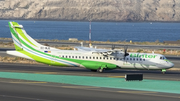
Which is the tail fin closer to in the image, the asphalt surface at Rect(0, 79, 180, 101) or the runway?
the runway

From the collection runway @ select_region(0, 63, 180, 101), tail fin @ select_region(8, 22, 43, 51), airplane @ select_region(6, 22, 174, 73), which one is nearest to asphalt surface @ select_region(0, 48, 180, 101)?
runway @ select_region(0, 63, 180, 101)

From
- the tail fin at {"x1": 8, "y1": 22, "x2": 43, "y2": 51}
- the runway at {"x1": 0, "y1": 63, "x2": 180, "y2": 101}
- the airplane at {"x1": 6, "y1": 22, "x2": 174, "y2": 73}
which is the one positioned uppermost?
the tail fin at {"x1": 8, "y1": 22, "x2": 43, "y2": 51}

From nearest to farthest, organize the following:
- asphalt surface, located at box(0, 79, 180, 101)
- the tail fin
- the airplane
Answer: asphalt surface, located at box(0, 79, 180, 101) → the airplane → the tail fin

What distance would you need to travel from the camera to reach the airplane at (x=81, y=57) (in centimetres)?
4116

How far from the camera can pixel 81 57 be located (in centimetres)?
4234

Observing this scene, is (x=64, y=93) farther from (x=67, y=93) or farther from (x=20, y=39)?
(x=20, y=39)

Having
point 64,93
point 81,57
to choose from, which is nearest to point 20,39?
point 81,57

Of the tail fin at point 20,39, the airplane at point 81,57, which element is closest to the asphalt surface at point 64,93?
the airplane at point 81,57

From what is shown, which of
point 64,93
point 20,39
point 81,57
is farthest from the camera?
point 81,57

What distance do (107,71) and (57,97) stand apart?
21.3m

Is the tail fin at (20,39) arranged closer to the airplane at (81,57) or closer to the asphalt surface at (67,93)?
the airplane at (81,57)

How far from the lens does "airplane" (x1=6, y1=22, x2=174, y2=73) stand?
4116cm

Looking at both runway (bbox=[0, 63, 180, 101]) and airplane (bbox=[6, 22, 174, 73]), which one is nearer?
runway (bbox=[0, 63, 180, 101])

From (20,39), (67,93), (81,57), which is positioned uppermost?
(20,39)
